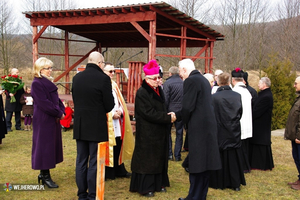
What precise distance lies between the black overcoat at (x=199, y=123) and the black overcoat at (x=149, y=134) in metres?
0.46

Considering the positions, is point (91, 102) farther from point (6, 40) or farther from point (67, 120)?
point (6, 40)

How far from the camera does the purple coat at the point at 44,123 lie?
168 inches

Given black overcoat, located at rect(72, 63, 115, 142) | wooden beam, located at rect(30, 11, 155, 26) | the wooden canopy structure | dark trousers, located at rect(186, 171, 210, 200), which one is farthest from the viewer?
wooden beam, located at rect(30, 11, 155, 26)

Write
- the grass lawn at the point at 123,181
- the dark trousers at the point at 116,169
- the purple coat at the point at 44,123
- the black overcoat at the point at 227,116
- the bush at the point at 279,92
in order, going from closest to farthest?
the purple coat at the point at 44,123
the grass lawn at the point at 123,181
the black overcoat at the point at 227,116
the dark trousers at the point at 116,169
the bush at the point at 279,92

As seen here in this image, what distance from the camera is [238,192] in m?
4.71

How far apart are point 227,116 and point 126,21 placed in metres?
6.08

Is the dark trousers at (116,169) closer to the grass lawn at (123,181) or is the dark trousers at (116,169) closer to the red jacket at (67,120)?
the grass lawn at (123,181)

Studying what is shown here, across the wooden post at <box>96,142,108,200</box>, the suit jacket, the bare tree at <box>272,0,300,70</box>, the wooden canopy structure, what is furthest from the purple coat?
the bare tree at <box>272,0,300,70</box>

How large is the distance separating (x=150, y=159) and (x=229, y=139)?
53.5 inches

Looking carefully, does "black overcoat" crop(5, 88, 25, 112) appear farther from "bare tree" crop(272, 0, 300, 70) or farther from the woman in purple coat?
"bare tree" crop(272, 0, 300, 70)

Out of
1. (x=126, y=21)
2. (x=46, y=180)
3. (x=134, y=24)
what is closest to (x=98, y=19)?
(x=126, y=21)

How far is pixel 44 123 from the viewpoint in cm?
435

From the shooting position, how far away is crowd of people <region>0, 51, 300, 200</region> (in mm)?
3836

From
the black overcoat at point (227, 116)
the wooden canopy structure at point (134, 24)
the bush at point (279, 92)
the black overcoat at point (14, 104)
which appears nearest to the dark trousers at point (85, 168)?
the black overcoat at point (227, 116)
